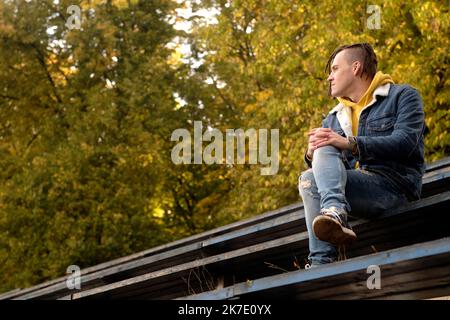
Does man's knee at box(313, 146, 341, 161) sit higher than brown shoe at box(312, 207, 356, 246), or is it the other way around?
man's knee at box(313, 146, 341, 161)

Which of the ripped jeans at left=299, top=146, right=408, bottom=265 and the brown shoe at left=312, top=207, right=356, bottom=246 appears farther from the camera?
the ripped jeans at left=299, top=146, right=408, bottom=265

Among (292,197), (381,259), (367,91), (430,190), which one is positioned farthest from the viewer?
(292,197)

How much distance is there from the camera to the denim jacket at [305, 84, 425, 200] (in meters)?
4.16

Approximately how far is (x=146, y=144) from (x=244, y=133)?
315cm

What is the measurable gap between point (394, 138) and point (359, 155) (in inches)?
8.1

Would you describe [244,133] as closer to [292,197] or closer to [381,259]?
[292,197]

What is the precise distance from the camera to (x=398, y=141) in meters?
4.16

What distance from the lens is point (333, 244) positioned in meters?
3.94

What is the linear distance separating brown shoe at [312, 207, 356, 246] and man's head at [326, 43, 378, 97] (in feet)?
3.37
